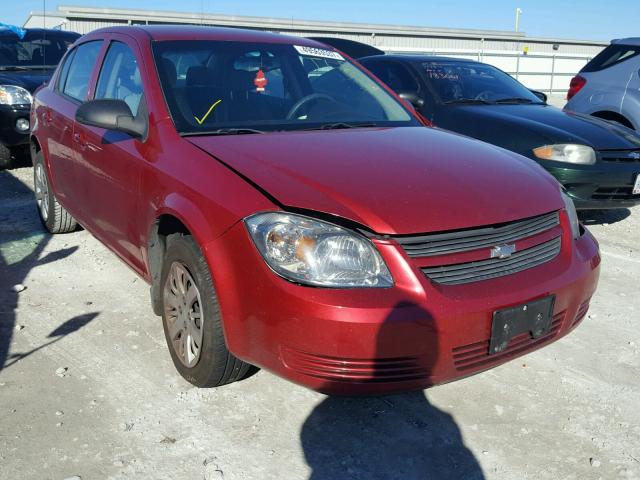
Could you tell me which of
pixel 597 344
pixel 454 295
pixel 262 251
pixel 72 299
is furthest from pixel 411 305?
pixel 72 299

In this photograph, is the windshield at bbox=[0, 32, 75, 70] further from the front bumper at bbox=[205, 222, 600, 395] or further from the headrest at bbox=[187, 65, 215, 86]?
the front bumper at bbox=[205, 222, 600, 395]

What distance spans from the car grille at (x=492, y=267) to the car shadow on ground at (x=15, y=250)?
222cm

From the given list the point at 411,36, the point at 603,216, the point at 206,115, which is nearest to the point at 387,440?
the point at 206,115

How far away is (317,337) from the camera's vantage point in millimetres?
2330

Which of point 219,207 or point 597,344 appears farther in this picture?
point 597,344

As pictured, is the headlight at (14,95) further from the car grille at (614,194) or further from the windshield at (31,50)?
the car grille at (614,194)

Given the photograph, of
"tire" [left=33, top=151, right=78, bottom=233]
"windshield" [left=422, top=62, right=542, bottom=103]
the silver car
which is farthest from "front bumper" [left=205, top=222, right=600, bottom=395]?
the silver car

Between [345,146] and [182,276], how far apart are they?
979mm

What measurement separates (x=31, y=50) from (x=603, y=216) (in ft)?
24.4

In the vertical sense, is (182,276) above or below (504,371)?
above

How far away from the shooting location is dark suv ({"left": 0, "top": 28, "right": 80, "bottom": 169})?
754 cm

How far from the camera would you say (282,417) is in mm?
2830

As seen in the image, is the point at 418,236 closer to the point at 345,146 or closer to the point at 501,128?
the point at 345,146

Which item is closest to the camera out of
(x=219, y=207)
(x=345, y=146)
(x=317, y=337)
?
(x=317, y=337)
